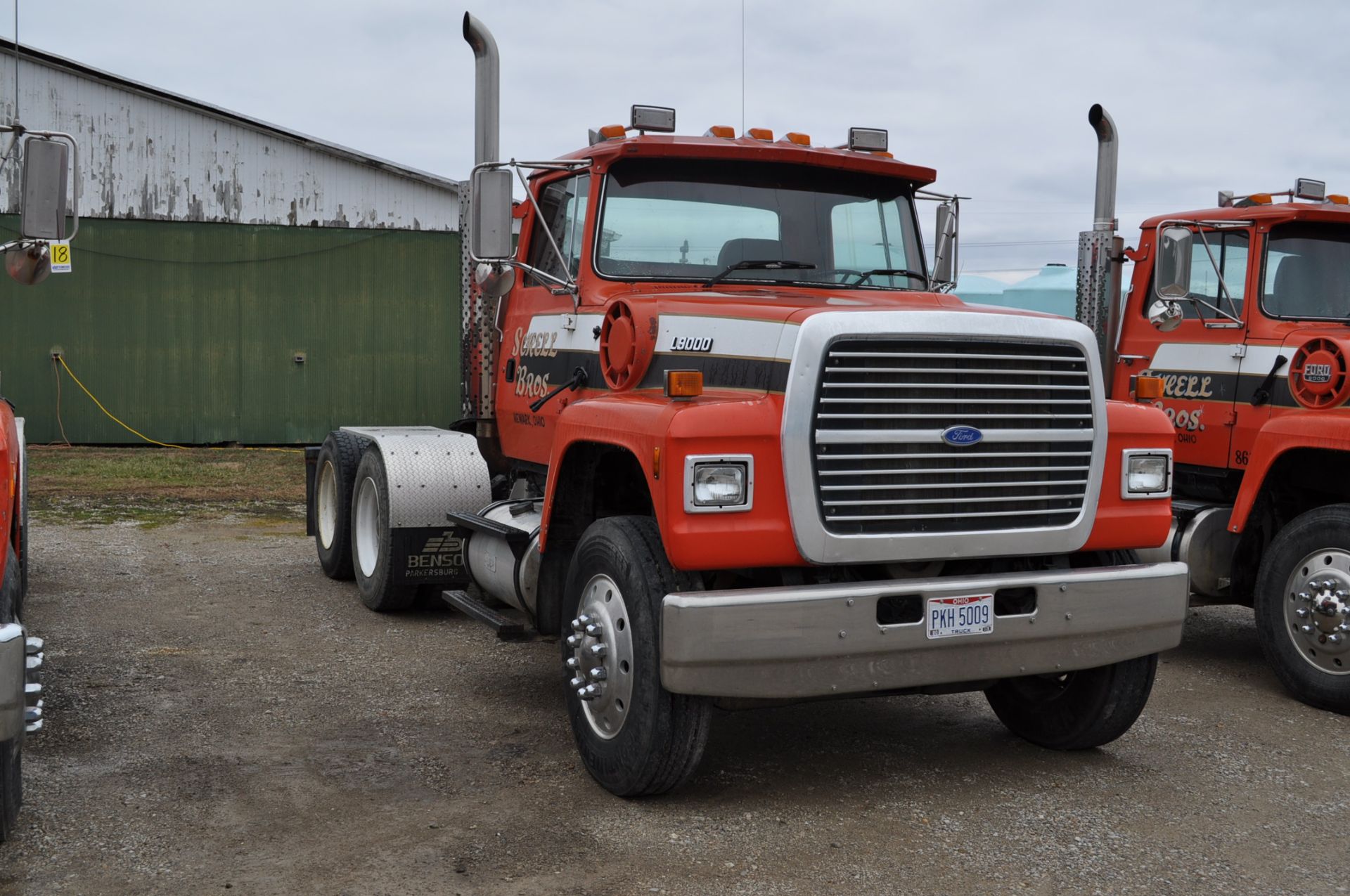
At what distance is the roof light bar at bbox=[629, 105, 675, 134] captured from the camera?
5918 millimetres

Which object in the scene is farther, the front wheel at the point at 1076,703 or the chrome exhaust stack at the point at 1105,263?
the chrome exhaust stack at the point at 1105,263

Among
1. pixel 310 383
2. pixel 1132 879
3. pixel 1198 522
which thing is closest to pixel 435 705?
pixel 1132 879

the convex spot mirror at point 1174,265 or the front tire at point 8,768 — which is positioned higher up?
the convex spot mirror at point 1174,265

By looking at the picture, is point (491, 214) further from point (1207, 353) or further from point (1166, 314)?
point (1207, 353)

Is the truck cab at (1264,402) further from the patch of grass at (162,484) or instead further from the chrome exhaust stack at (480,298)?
the patch of grass at (162,484)

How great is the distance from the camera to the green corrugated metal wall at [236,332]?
17500mm

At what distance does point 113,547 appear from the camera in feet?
33.1

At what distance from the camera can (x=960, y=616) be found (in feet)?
14.7

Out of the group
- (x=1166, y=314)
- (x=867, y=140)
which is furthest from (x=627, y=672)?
(x=1166, y=314)

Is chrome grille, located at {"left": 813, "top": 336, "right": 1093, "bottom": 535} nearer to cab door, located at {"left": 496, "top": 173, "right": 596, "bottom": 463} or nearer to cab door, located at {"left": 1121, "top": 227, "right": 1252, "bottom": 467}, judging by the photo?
cab door, located at {"left": 496, "top": 173, "right": 596, "bottom": 463}

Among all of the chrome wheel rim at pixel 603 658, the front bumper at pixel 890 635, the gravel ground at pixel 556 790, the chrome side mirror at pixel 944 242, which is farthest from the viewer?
the chrome side mirror at pixel 944 242

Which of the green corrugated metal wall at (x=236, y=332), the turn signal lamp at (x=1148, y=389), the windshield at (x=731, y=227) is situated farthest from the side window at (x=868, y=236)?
the green corrugated metal wall at (x=236, y=332)

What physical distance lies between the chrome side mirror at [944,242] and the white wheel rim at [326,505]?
433 cm

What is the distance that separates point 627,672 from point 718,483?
80 centimetres
